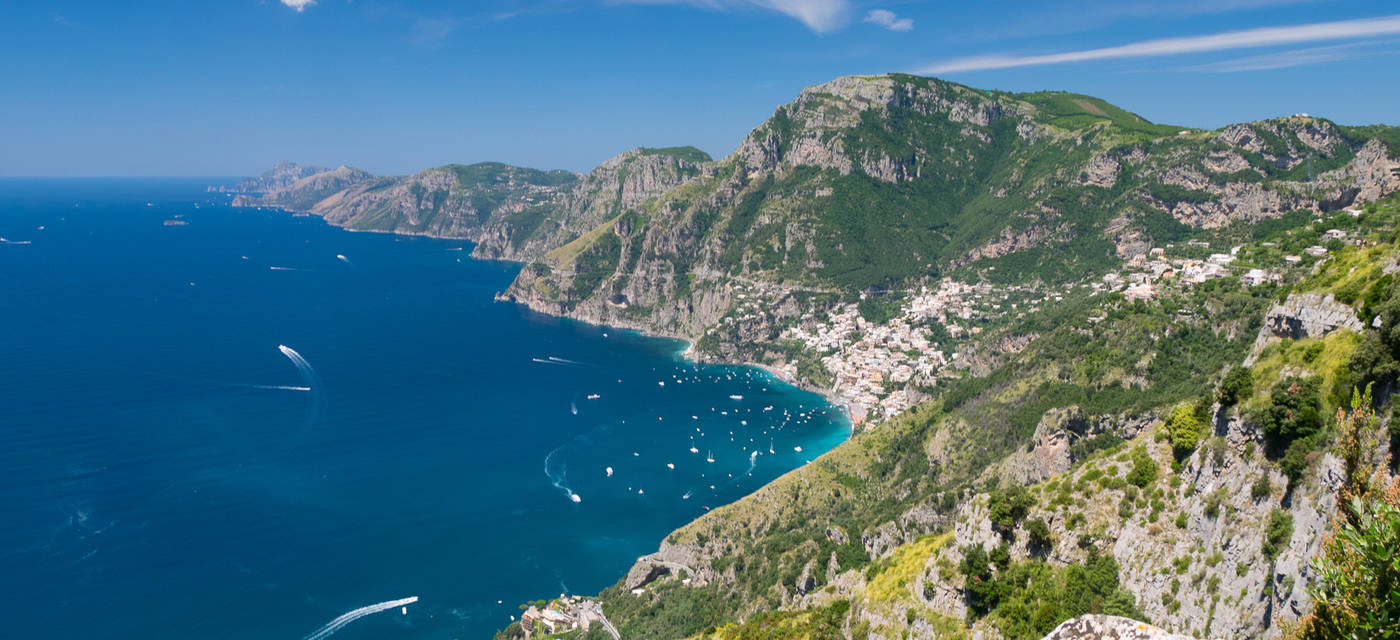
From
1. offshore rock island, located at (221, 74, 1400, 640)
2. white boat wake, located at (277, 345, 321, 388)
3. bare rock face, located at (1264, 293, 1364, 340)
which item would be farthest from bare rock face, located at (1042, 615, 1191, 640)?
white boat wake, located at (277, 345, 321, 388)

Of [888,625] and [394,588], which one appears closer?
[888,625]

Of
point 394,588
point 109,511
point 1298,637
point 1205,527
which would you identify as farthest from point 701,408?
point 1298,637

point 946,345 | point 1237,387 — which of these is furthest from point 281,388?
point 1237,387

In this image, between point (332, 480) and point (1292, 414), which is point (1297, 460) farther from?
point (332, 480)

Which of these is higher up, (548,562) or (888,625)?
(888,625)

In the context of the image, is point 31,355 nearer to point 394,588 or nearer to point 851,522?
point 394,588

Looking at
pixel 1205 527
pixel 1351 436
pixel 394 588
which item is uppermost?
pixel 1351 436
